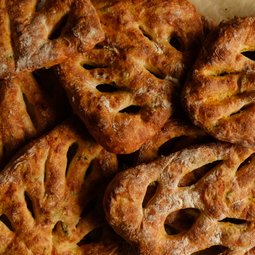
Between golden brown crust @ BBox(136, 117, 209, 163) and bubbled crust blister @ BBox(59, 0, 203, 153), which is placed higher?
bubbled crust blister @ BBox(59, 0, 203, 153)

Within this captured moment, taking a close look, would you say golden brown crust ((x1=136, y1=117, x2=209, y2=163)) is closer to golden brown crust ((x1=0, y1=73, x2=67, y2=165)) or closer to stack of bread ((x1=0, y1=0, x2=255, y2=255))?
stack of bread ((x1=0, y1=0, x2=255, y2=255))

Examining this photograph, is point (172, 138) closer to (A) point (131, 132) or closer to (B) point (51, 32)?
(A) point (131, 132)

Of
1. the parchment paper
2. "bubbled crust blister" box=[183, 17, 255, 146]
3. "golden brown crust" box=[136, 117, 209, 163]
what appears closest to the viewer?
"bubbled crust blister" box=[183, 17, 255, 146]

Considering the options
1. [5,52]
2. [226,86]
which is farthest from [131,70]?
[5,52]

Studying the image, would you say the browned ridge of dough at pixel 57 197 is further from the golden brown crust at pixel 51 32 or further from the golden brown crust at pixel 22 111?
the golden brown crust at pixel 51 32

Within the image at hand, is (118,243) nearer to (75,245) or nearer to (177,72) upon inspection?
(75,245)

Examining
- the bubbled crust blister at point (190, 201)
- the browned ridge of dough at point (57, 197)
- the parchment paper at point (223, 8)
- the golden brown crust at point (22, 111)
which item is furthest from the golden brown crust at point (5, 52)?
the parchment paper at point (223, 8)

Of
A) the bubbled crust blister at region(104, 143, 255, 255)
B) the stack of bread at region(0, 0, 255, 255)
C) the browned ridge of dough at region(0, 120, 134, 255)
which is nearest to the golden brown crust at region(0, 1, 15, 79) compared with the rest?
the stack of bread at region(0, 0, 255, 255)
